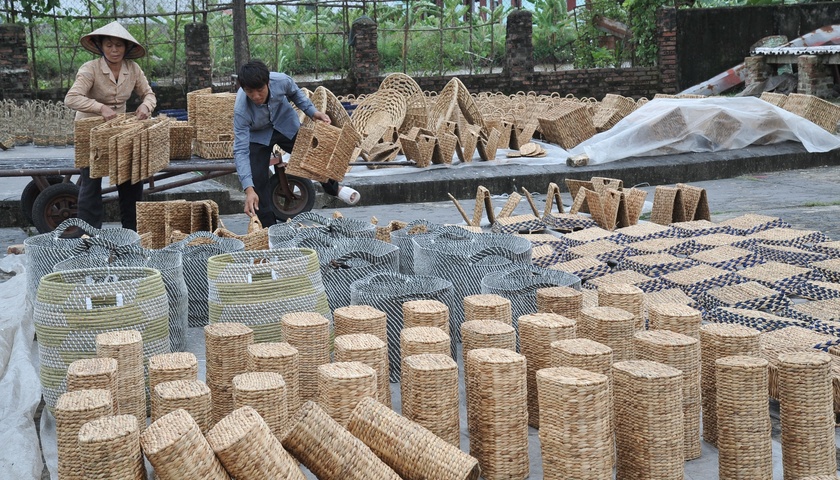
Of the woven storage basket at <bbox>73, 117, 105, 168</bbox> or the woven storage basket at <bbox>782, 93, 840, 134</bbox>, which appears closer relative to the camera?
the woven storage basket at <bbox>73, 117, 105, 168</bbox>

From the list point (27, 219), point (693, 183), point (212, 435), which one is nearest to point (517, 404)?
point (212, 435)

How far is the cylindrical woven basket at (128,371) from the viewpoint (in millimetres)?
3072

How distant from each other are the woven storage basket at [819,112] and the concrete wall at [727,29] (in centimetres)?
543

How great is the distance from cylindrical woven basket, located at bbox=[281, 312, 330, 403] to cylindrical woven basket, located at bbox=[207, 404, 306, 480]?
0.81 metres

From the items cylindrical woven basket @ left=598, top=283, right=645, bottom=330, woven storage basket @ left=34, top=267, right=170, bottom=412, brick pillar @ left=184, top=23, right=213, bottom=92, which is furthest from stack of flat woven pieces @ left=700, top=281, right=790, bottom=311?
brick pillar @ left=184, top=23, right=213, bottom=92

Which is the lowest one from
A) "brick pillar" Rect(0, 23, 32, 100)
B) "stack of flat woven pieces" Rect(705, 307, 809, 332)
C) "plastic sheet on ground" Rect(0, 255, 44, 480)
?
"plastic sheet on ground" Rect(0, 255, 44, 480)

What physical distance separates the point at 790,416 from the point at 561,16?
21.9m

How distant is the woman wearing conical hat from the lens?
6.30 meters

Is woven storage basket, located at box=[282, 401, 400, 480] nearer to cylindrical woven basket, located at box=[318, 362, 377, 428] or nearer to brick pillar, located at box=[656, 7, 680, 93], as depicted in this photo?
cylindrical woven basket, located at box=[318, 362, 377, 428]

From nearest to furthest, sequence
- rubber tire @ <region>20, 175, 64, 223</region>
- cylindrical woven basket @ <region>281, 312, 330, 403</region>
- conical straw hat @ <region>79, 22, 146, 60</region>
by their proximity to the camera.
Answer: cylindrical woven basket @ <region>281, 312, 330, 403</region>
conical straw hat @ <region>79, 22, 146, 60</region>
rubber tire @ <region>20, 175, 64, 223</region>

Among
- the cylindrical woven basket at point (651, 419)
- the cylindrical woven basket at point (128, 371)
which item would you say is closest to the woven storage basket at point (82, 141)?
the cylindrical woven basket at point (128, 371)

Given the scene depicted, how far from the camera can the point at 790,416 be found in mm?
2811

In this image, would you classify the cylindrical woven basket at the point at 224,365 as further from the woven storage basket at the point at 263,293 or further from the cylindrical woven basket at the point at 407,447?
the cylindrical woven basket at the point at 407,447

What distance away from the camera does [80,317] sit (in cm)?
342
